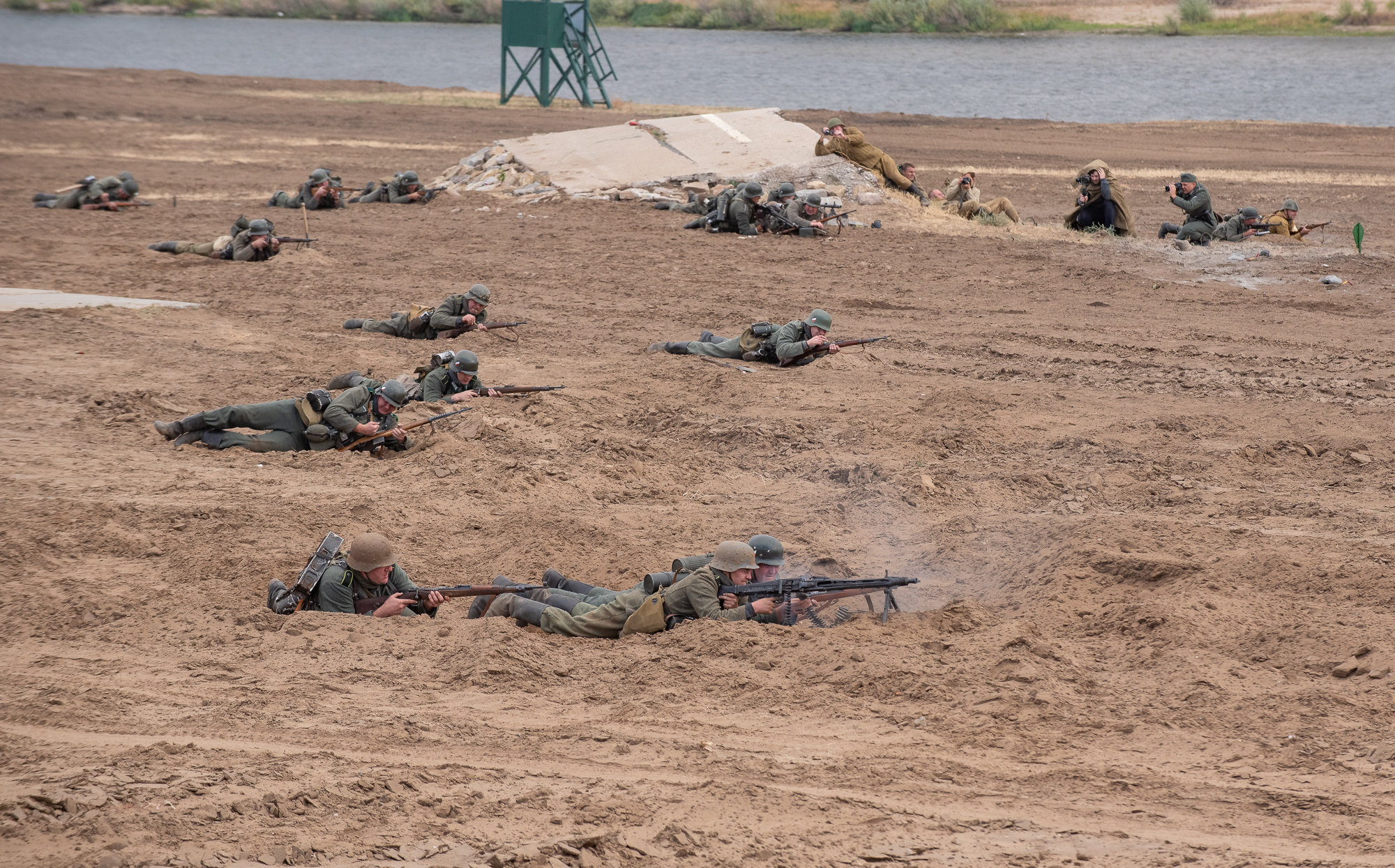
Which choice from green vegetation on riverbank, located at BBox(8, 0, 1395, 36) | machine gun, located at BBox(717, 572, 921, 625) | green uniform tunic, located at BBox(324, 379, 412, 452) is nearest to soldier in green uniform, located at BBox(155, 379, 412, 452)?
green uniform tunic, located at BBox(324, 379, 412, 452)

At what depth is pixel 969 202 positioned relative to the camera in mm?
21000

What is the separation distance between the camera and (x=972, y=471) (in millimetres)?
10586

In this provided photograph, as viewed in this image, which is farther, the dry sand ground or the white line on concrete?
the white line on concrete

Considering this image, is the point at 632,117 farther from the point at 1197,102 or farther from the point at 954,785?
the point at 954,785

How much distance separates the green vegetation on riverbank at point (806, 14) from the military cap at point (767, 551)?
47016mm

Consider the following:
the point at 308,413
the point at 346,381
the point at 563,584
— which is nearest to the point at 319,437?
the point at 308,413

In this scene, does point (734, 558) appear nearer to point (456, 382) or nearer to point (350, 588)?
point (350, 588)

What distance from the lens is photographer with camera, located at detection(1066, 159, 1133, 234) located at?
1923 cm

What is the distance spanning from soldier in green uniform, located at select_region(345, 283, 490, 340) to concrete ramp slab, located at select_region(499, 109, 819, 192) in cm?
919

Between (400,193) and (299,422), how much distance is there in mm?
12623

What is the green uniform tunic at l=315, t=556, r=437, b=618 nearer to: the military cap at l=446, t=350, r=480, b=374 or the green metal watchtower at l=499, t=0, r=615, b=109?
the military cap at l=446, t=350, r=480, b=374

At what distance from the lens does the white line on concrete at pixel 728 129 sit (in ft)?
79.1

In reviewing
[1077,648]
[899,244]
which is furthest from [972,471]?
[899,244]

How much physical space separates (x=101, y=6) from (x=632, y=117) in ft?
154
